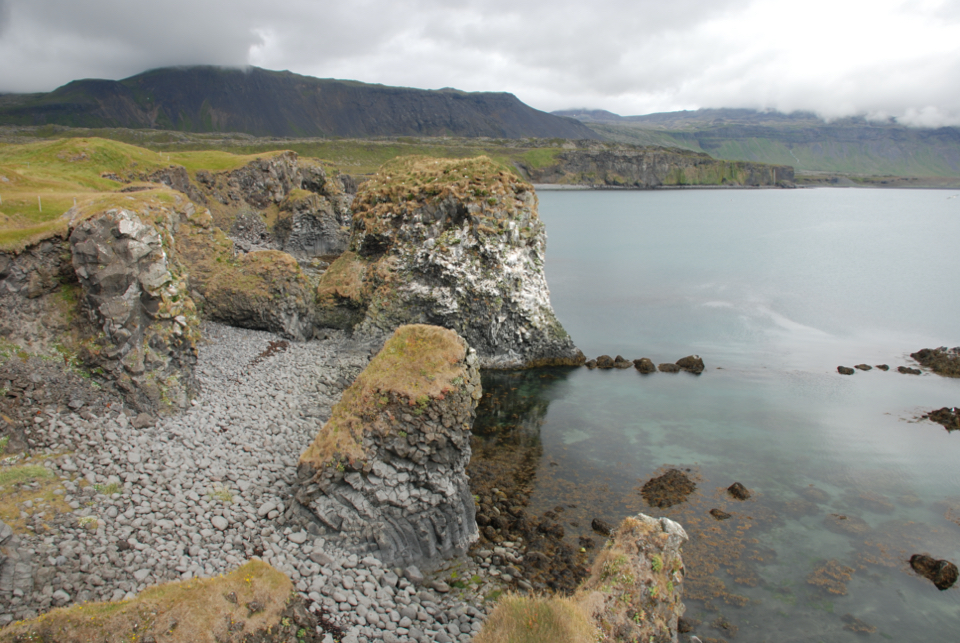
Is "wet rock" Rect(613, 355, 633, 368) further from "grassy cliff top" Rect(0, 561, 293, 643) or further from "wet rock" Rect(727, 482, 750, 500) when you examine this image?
"grassy cliff top" Rect(0, 561, 293, 643)

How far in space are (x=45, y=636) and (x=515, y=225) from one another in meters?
31.2

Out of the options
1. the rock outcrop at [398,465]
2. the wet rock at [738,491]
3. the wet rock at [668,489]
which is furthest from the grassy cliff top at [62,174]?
the wet rock at [738,491]

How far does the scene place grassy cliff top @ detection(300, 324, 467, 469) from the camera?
17.0 m

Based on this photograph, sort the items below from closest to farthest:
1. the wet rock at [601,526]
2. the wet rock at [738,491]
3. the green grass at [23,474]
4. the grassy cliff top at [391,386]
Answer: the green grass at [23,474] < the grassy cliff top at [391,386] < the wet rock at [601,526] < the wet rock at [738,491]

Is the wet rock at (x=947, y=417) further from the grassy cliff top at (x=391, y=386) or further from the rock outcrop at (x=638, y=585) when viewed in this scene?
the grassy cliff top at (x=391, y=386)

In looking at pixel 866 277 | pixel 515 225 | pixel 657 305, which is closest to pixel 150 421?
pixel 515 225

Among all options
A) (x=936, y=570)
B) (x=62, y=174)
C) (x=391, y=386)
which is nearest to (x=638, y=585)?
(x=391, y=386)

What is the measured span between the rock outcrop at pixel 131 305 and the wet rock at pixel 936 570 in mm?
27004

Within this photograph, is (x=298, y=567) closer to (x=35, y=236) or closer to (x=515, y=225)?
(x=35, y=236)

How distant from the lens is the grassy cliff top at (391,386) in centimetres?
1702

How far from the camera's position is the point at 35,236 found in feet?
68.0

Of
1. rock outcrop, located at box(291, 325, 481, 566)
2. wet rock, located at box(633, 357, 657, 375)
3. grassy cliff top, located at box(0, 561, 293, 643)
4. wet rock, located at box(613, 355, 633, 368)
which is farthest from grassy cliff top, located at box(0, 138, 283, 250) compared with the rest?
wet rock, located at box(633, 357, 657, 375)

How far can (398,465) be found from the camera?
17359mm

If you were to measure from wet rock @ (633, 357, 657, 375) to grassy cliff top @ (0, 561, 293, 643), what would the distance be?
1131 inches
